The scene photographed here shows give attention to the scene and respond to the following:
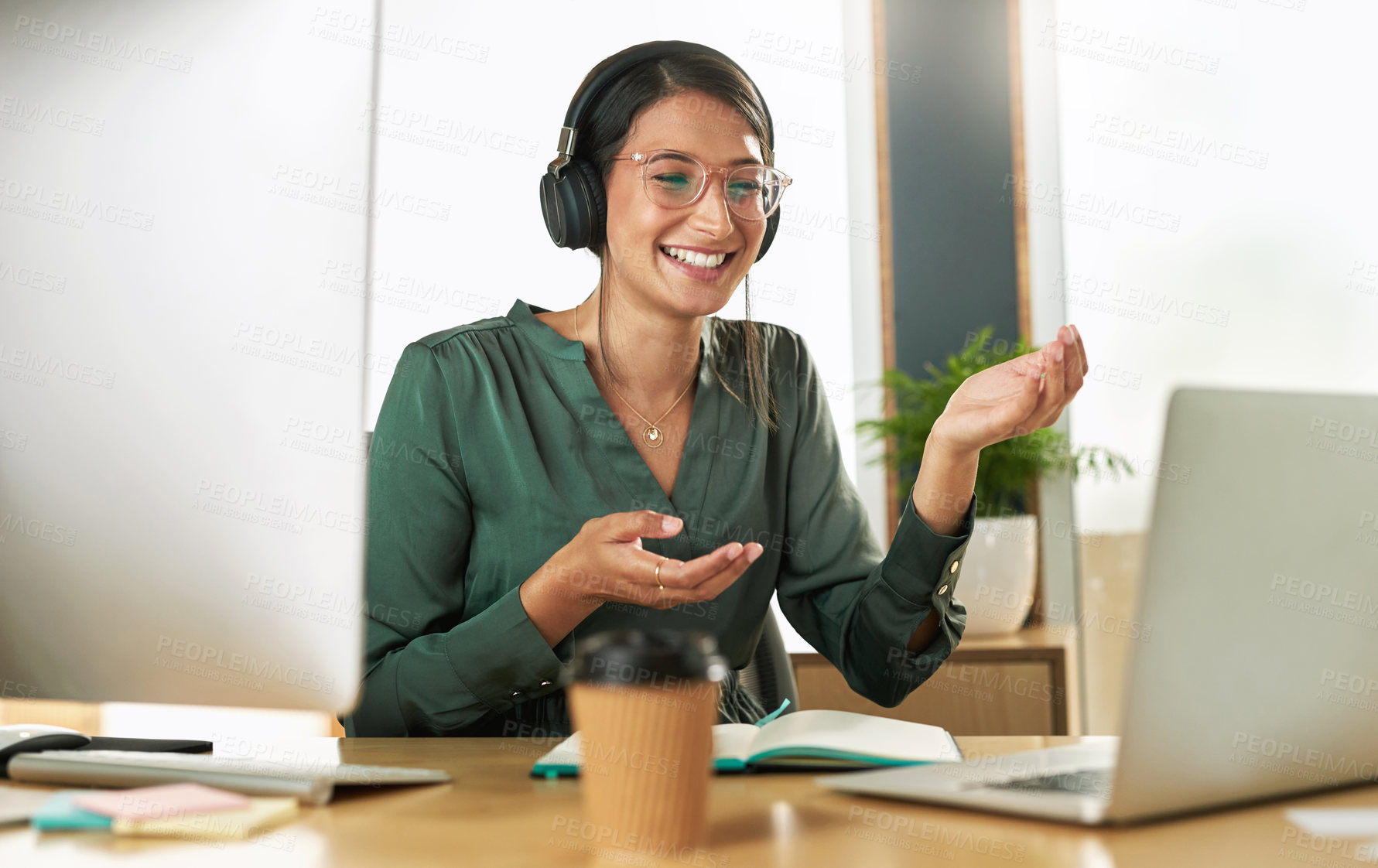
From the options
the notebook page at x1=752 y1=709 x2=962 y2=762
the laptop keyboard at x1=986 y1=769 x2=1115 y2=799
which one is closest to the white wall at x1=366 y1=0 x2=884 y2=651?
the notebook page at x1=752 y1=709 x2=962 y2=762

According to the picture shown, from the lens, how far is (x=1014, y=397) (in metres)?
0.99

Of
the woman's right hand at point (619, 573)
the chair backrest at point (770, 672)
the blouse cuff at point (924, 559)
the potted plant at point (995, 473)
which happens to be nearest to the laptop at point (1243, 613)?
the woman's right hand at point (619, 573)

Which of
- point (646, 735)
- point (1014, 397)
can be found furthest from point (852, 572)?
point (646, 735)

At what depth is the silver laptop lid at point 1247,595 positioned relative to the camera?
0.47 metres

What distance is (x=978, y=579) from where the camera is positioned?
2.17 m

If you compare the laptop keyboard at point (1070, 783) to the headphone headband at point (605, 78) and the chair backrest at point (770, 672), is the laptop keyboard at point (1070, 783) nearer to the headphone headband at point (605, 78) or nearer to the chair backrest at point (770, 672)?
the chair backrest at point (770, 672)

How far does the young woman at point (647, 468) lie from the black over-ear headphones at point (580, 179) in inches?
0.6

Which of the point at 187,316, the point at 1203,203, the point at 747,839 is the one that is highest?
the point at 1203,203

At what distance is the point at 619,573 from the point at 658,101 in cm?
70

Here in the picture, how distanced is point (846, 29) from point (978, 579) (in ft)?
5.24

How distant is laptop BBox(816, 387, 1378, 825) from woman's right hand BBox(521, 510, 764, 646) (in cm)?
28

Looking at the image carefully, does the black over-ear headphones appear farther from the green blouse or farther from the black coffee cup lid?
the black coffee cup lid

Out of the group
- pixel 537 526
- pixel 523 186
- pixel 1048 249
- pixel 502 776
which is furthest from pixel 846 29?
pixel 502 776

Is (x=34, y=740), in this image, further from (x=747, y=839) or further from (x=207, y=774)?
(x=747, y=839)
